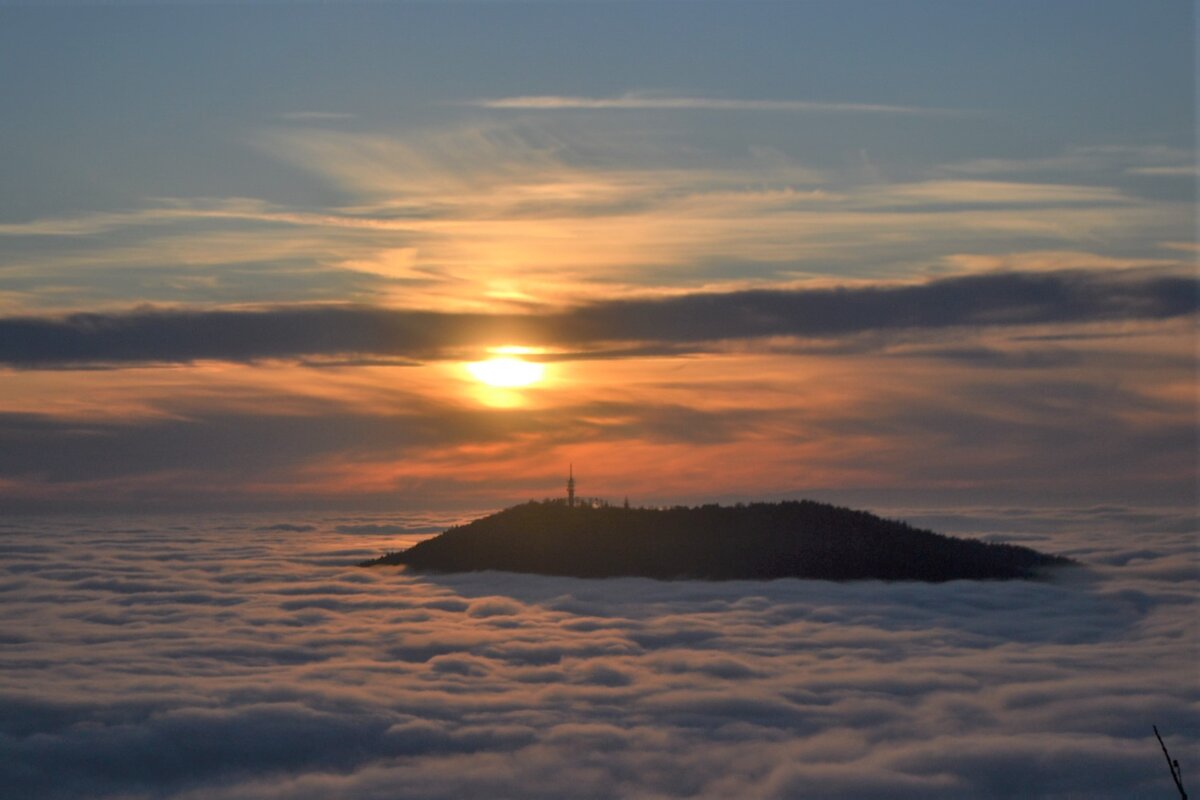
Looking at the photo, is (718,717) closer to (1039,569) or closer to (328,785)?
(328,785)

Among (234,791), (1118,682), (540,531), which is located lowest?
(234,791)

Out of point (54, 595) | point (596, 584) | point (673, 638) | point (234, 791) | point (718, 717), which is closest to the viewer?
point (234, 791)

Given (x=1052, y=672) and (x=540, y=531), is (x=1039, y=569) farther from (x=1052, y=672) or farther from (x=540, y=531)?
(x=540, y=531)

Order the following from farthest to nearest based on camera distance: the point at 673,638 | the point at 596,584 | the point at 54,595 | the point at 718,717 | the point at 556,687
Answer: the point at 54,595
the point at 596,584
the point at 673,638
the point at 556,687
the point at 718,717

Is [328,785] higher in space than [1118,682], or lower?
lower

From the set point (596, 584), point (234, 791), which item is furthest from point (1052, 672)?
point (234, 791)

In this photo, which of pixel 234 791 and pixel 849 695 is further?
pixel 849 695
